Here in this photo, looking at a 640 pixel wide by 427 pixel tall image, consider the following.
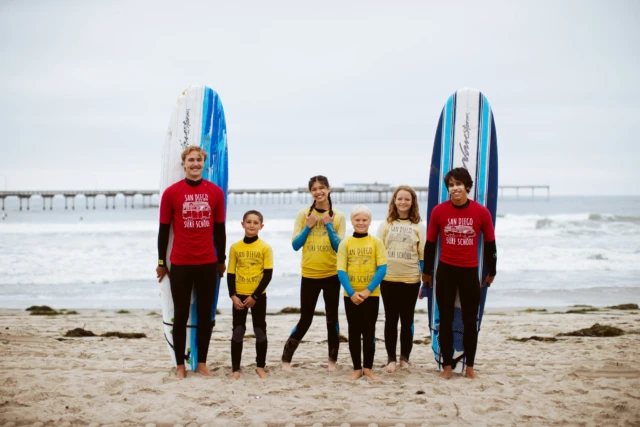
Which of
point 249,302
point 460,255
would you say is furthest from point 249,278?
point 460,255

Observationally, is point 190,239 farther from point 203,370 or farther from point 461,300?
point 461,300

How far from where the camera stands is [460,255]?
3135 millimetres

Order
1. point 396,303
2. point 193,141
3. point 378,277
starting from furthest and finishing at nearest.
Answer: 1. point 193,141
2. point 396,303
3. point 378,277

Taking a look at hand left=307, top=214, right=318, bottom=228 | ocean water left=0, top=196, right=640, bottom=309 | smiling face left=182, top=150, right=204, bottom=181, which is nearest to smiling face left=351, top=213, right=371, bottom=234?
hand left=307, top=214, right=318, bottom=228

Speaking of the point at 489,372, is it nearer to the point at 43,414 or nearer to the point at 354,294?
the point at 354,294

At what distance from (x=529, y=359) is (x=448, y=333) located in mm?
960

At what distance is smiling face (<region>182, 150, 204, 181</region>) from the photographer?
3113mm

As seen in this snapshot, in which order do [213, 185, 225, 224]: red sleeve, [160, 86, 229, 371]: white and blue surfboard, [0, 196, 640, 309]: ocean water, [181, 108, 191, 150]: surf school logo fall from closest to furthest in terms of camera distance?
[213, 185, 225, 224]: red sleeve
[160, 86, 229, 371]: white and blue surfboard
[181, 108, 191, 150]: surf school logo
[0, 196, 640, 309]: ocean water

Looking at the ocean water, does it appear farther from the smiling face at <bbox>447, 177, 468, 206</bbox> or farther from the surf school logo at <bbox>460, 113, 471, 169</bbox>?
the smiling face at <bbox>447, 177, 468, 206</bbox>

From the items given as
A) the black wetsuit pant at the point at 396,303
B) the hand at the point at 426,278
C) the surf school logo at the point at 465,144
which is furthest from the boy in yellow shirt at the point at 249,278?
the surf school logo at the point at 465,144

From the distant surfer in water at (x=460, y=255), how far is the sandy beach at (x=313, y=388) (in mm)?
284

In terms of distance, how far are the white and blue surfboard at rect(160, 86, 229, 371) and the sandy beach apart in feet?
1.47

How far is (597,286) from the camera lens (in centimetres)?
802

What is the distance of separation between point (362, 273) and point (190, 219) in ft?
3.64
